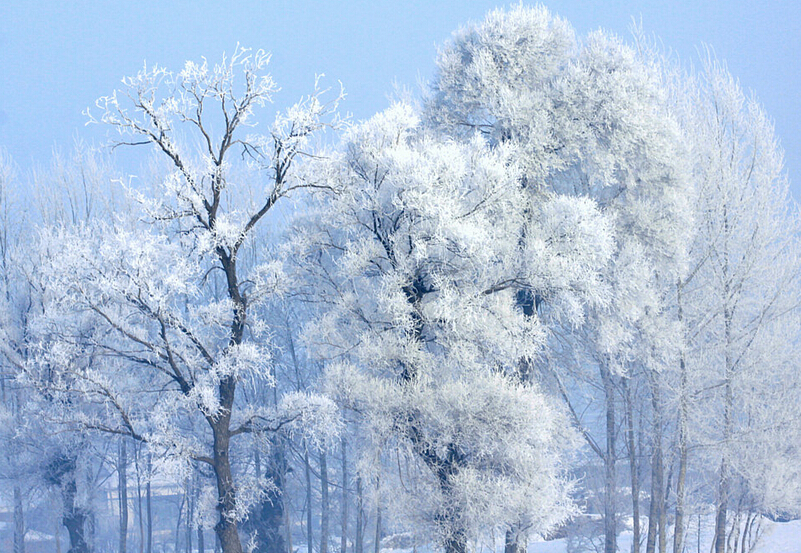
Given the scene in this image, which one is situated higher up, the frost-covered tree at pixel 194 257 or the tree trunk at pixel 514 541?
the frost-covered tree at pixel 194 257

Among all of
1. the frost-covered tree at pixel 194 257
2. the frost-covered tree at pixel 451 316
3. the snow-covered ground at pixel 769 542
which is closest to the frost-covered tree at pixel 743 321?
the snow-covered ground at pixel 769 542

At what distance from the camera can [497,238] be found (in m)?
12.4

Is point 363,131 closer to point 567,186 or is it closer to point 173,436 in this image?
point 567,186

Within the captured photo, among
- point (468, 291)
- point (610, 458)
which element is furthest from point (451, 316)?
point (610, 458)

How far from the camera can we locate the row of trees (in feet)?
36.7

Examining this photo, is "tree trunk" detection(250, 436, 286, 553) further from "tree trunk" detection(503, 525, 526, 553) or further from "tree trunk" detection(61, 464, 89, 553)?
"tree trunk" detection(503, 525, 526, 553)

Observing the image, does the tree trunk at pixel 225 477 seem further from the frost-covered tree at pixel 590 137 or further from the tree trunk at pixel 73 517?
the tree trunk at pixel 73 517

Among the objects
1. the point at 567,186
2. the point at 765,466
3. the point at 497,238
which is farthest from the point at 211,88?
the point at 765,466

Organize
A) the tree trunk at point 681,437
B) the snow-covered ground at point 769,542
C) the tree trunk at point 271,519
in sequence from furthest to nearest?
the tree trunk at point 271,519, the snow-covered ground at point 769,542, the tree trunk at point 681,437

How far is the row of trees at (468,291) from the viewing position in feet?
36.7

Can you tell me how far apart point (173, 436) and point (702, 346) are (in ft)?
37.3

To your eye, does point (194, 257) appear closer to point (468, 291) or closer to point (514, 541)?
point (468, 291)

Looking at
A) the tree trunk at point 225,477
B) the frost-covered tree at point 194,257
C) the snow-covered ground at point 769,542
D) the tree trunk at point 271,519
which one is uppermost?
the frost-covered tree at point 194,257

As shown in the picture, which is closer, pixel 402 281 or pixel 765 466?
pixel 402 281
